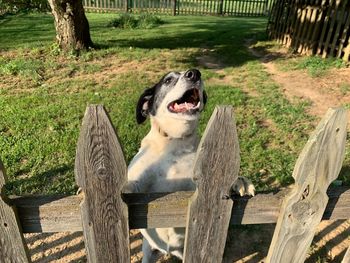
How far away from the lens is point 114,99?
6566 millimetres

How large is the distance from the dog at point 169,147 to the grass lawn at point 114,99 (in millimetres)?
1704

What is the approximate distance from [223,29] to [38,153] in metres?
12.6

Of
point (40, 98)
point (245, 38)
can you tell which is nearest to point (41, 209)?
point (40, 98)

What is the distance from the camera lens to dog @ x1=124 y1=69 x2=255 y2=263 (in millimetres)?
2537

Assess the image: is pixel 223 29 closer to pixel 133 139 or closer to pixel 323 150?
pixel 133 139

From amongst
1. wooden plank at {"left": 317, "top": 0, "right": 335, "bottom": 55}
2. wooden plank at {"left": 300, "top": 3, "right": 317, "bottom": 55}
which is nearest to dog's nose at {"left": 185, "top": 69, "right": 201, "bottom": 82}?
wooden plank at {"left": 317, "top": 0, "right": 335, "bottom": 55}

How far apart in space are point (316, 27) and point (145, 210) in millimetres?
10268

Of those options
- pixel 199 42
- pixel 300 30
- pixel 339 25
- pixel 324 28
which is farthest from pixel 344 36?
pixel 199 42

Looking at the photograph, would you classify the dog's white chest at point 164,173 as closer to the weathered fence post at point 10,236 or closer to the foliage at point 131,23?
the weathered fence post at point 10,236

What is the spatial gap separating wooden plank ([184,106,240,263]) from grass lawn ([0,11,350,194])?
2.43 m

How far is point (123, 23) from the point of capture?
15.2 meters

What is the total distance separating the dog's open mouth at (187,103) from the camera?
268 cm

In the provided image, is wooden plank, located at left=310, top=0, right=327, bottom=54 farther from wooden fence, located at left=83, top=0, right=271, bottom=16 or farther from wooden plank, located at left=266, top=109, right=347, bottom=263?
wooden fence, located at left=83, top=0, right=271, bottom=16

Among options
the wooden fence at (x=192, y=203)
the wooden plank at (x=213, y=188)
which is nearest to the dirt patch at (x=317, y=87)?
the wooden fence at (x=192, y=203)
